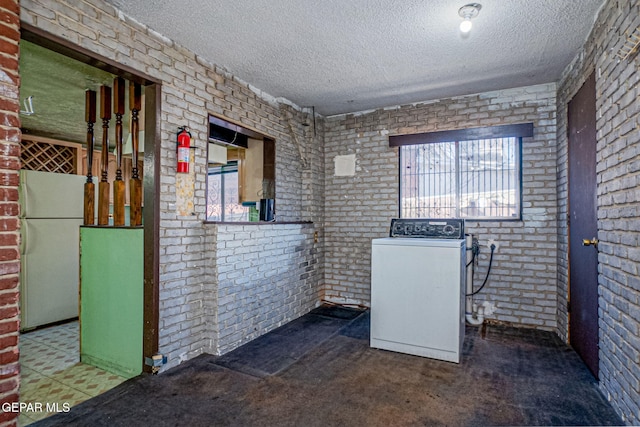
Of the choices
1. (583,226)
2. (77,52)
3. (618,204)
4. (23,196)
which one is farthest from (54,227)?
(583,226)

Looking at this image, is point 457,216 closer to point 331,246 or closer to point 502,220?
point 502,220

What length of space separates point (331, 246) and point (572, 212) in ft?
9.06

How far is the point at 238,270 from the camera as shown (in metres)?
3.20

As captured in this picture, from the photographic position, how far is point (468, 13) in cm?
236

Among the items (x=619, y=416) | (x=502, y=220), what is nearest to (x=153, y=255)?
(x=619, y=416)

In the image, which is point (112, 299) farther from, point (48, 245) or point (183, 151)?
point (48, 245)

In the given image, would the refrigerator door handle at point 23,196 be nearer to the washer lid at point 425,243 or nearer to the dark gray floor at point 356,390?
the dark gray floor at point 356,390

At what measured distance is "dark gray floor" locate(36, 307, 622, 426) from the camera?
6.81 ft

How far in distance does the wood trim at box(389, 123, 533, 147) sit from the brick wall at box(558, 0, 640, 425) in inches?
46.7

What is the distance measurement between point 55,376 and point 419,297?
299cm

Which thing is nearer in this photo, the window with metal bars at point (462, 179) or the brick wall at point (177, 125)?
the brick wall at point (177, 125)

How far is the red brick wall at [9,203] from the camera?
67.2 inches

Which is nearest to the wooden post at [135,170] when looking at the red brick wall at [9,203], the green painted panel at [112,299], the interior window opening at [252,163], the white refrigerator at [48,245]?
the green painted panel at [112,299]

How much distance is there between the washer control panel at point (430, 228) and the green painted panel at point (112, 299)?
251 cm
